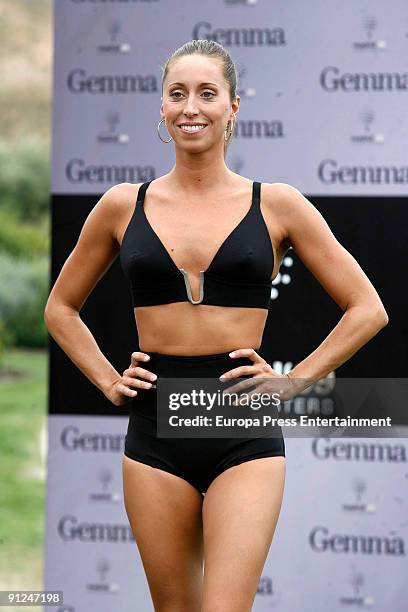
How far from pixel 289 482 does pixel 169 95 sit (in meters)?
1.96

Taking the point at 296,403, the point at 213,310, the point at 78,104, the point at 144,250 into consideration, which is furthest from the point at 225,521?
the point at 78,104

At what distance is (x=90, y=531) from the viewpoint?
440 centimetres

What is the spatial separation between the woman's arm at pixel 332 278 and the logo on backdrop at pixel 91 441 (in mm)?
1663

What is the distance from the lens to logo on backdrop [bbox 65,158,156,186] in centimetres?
432

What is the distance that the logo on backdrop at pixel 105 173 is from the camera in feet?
14.2

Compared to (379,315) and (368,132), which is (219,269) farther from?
(368,132)

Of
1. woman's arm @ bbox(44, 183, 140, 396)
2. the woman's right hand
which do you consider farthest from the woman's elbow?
woman's arm @ bbox(44, 183, 140, 396)

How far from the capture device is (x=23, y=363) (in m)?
9.57

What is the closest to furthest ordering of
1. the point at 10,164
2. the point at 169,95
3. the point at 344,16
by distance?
the point at 169,95 < the point at 344,16 < the point at 10,164

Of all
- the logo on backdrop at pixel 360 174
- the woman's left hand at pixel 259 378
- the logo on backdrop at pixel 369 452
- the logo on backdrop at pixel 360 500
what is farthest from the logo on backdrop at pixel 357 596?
Answer: the woman's left hand at pixel 259 378

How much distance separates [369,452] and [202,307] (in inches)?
67.7

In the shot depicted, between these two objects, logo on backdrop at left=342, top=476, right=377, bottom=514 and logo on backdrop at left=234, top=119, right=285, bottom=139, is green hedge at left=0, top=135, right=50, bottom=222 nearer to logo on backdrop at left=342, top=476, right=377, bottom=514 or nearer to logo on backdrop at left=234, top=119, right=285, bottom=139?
logo on backdrop at left=234, top=119, right=285, bottom=139

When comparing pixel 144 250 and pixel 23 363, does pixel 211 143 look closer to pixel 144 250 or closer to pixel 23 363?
pixel 144 250

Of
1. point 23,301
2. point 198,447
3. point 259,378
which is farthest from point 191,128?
point 23,301
